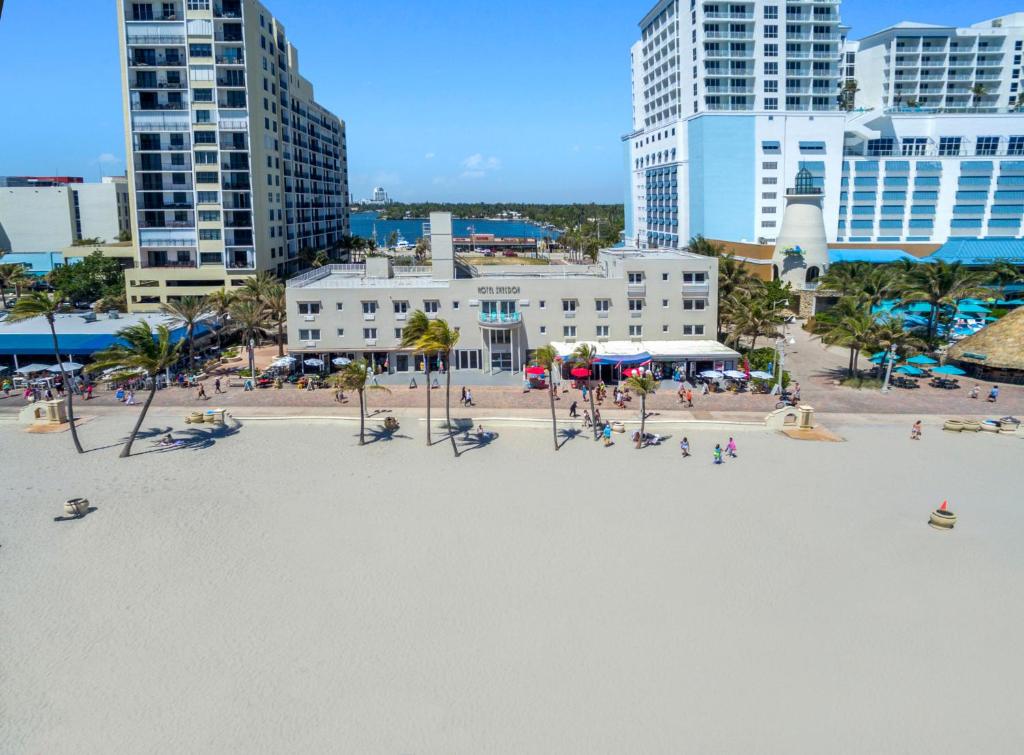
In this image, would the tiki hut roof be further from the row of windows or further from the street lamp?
the row of windows

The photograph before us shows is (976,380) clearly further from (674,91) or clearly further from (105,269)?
(105,269)

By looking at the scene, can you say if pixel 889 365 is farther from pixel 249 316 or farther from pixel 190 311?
pixel 190 311

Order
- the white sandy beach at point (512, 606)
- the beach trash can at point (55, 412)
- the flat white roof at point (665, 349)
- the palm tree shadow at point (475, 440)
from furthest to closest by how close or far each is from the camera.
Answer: the flat white roof at point (665, 349) → the beach trash can at point (55, 412) → the palm tree shadow at point (475, 440) → the white sandy beach at point (512, 606)

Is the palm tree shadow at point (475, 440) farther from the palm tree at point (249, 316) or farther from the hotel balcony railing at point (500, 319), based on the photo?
the palm tree at point (249, 316)

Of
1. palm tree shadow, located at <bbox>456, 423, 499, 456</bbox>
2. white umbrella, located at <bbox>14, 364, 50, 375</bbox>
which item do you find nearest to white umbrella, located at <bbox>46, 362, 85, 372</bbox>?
white umbrella, located at <bbox>14, 364, 50, 375</bbox>

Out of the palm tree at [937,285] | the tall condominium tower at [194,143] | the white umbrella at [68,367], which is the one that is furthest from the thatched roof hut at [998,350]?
the tall condominium tower at [194,143]

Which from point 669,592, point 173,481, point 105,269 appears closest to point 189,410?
point 173,481

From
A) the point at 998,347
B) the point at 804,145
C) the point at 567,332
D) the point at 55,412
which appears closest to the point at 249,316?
the point at 55,412
